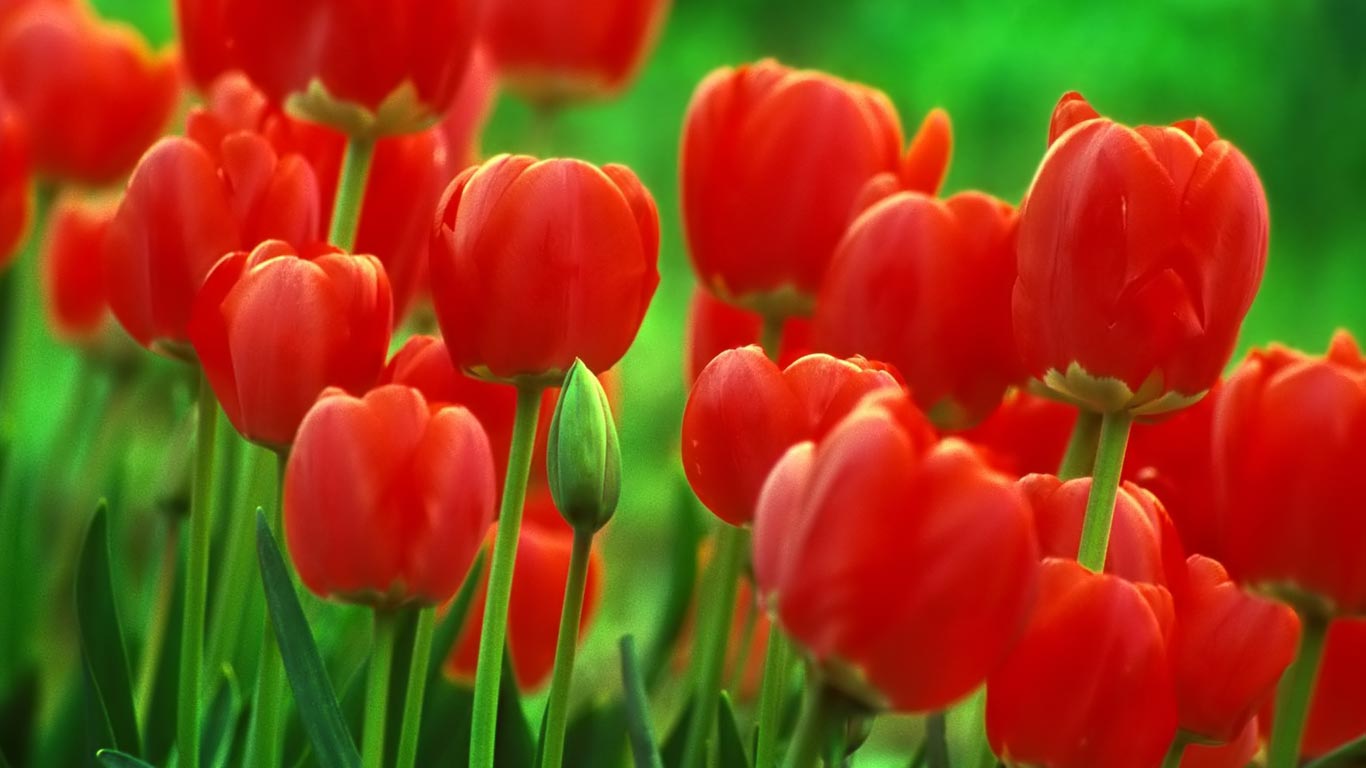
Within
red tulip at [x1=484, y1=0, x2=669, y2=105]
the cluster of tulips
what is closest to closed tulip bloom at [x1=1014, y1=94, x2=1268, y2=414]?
the cluster of tulips

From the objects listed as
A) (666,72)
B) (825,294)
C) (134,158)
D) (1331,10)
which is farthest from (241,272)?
(666,72)

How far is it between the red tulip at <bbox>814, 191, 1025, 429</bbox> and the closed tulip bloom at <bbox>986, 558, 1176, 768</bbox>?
0.13m

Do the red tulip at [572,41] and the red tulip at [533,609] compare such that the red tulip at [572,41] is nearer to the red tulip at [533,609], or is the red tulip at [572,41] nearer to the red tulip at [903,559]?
the red tulip at [533,609]

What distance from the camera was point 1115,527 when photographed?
→ 41 centimetres

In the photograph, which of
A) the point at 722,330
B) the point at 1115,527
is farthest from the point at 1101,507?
the point at 722,330

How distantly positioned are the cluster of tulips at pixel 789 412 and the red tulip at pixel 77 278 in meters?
0.29

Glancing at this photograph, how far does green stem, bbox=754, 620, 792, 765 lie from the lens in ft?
1.35

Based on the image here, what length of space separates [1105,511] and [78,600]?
29 centimetres

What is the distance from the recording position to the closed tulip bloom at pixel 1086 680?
358 millimetres

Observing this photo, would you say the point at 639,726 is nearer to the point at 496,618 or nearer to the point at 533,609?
the point at 496,618

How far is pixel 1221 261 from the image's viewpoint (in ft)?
1.33

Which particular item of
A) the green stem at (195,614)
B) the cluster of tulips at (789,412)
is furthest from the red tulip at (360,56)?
the green stem at (195,614)

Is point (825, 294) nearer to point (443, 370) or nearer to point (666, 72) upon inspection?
point (443, 370)

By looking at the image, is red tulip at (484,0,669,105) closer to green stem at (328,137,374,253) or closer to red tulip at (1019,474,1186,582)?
green stem at (328,137,374,253)
